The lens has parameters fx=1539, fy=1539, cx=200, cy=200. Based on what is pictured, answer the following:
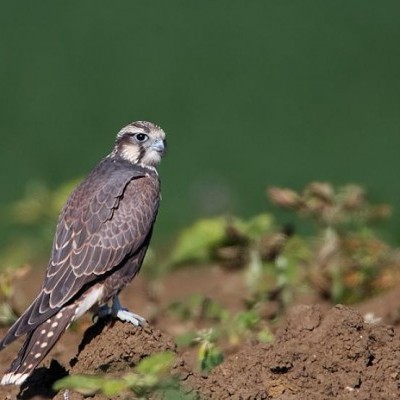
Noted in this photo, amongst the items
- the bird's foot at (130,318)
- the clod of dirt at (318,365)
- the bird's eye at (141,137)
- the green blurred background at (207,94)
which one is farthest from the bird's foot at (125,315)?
the green blurred background at (207,94)

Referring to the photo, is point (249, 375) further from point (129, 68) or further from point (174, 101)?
point (129, 68)

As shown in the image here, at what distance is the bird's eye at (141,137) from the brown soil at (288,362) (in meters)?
1.47

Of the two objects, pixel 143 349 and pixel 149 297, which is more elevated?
pixel 149 297

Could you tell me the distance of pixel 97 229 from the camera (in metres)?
7.96

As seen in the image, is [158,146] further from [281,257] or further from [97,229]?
[281,257]

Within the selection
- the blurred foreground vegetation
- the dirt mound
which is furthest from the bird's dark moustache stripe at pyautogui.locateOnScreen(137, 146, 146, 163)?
the dirt mound

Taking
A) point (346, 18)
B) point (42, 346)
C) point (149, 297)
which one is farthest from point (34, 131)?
point (42, 346)

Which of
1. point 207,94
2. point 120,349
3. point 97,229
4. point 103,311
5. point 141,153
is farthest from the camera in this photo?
point 207,94

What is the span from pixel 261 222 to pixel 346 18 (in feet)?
30.4

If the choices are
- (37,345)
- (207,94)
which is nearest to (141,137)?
(37,345)

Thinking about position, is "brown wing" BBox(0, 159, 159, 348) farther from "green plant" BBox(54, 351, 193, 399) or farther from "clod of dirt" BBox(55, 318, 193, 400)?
"green plant" BBox(54, 351, 193, 399)

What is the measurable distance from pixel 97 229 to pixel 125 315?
57 centimetres

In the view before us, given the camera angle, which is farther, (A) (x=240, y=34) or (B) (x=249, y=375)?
(A) (x=240, y=34)

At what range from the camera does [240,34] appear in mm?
18422
